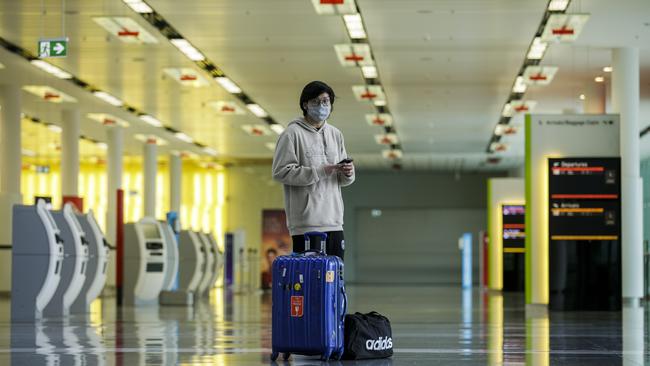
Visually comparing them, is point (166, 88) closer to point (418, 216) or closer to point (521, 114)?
point (521, 114)

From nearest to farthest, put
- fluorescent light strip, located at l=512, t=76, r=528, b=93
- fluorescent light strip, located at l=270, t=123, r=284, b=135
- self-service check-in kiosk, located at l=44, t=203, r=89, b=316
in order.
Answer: self-service check-in kiosk, located at l=44, t=203, r=89, b=316
fluorescent light strip, located at l=512, t=76, r=528, b=93
fluorescent light strip, located at l=270, t=123, r=284, b=135

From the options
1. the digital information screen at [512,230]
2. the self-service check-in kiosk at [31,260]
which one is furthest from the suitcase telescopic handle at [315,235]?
the digital information screen at [512,230]

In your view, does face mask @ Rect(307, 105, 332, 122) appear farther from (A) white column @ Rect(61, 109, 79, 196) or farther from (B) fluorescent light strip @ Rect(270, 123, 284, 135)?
(B) fluorescent light strip @ Rect(270, 123, 284, 135)

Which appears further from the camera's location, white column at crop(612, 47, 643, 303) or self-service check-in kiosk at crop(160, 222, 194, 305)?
self-service check-in kiosk at crop(160, 222, 194, 305)

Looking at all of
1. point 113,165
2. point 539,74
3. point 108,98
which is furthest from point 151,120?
point 539,74

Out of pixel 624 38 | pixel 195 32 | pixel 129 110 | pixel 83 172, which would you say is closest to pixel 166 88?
pixel 129 110

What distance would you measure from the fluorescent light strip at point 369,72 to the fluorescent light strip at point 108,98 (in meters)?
6.32

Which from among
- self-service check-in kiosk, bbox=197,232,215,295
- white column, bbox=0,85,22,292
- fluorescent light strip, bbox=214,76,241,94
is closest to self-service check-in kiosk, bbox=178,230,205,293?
self-service check-in kiosk, bbox=197,232,215,295

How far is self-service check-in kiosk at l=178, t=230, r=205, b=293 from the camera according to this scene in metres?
22.9

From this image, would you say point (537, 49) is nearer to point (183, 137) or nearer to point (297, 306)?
point (297, 306)

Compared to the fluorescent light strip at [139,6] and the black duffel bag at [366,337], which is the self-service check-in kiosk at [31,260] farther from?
the black duffel bag at [366,337]

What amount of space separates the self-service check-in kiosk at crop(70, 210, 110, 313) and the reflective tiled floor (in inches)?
81.1

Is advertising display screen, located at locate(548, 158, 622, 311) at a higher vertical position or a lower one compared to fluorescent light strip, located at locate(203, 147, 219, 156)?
lower

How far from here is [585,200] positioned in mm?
16875
